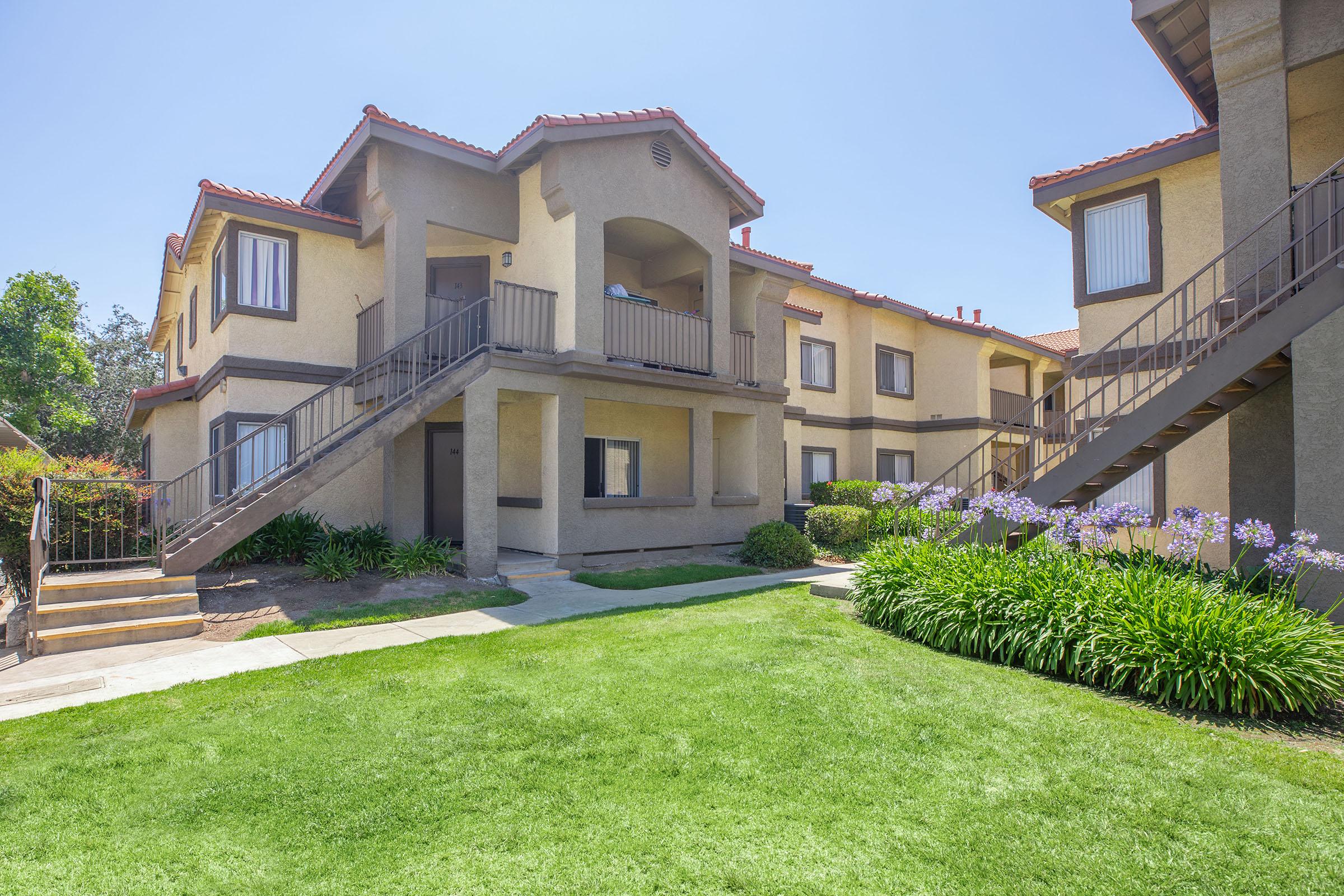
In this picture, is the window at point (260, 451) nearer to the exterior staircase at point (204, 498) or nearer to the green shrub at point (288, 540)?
the exterior staircase at point (204, 498)

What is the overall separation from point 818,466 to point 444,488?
39.9 feet

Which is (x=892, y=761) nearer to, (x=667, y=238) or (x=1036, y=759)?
(x=1036, y=759)

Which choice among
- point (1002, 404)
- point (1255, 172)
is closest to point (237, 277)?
point (1255, 172)

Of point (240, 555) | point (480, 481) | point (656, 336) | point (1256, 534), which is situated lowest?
point (240, 555)

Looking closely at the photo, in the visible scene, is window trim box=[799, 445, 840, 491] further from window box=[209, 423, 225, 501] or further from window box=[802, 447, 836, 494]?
window box=[209, 423, 225, 501]

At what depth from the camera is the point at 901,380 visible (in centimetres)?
2470

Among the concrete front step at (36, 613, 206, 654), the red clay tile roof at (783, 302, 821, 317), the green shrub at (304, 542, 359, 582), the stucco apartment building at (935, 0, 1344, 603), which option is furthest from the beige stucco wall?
the concrete front step at (36, 613, 206, 654)

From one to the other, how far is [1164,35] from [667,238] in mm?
8795

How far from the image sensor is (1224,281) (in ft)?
32.6

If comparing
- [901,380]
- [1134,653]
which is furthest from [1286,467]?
[901,380]

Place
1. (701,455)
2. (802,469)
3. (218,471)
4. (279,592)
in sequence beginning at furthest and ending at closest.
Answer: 1. (802,469)
2. (701,455)
3. (218,471)
4. (279,592)

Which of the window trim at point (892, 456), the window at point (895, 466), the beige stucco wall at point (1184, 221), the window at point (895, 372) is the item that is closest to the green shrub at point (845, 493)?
the window trim at point (892, 456)

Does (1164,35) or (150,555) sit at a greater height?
(1164,35)

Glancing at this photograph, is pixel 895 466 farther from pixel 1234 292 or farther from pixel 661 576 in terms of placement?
pixel 1234 292
